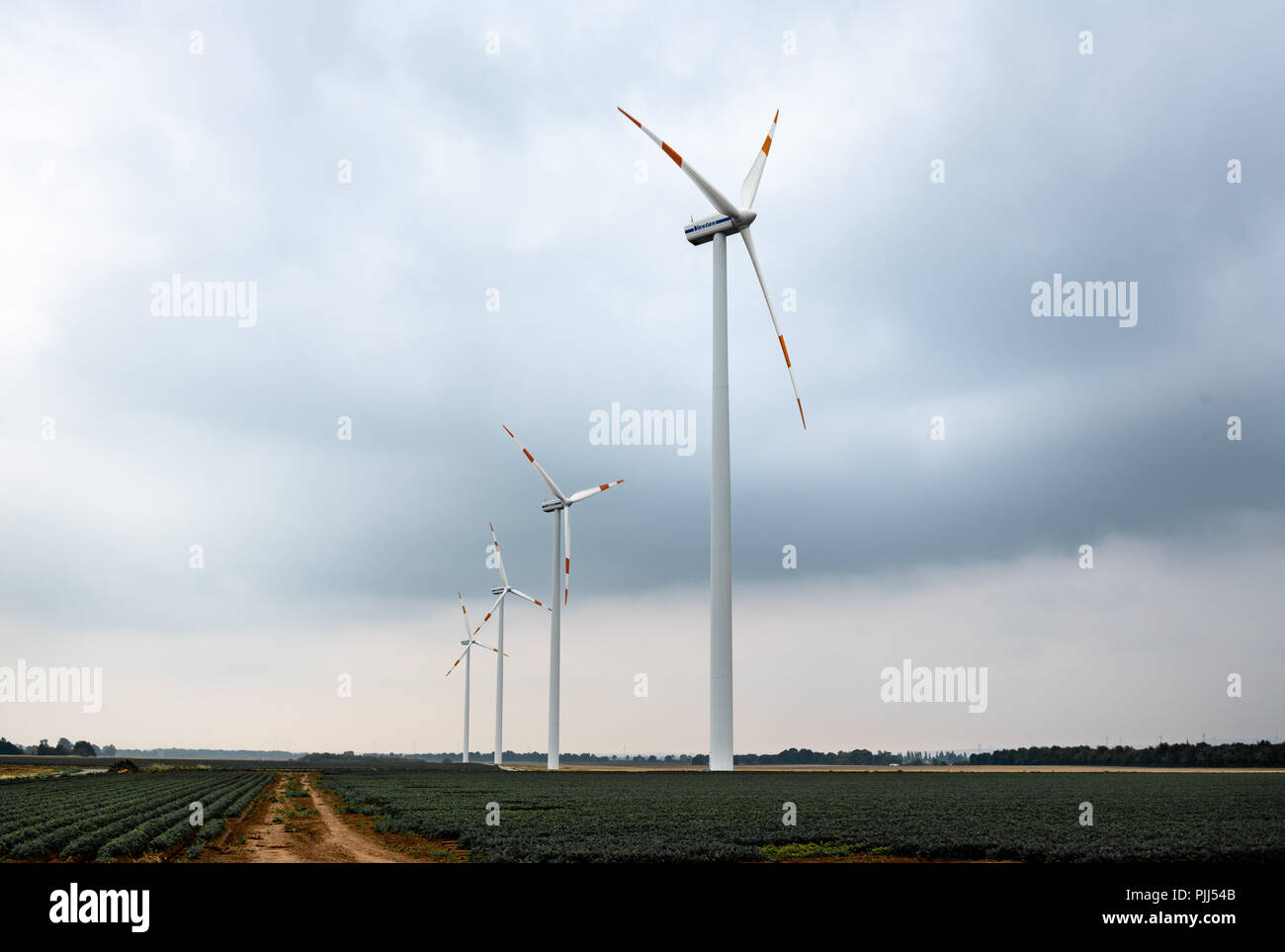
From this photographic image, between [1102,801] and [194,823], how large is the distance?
159 ft

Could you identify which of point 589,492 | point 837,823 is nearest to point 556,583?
point 589,492

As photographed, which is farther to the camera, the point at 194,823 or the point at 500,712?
the point at 500,712

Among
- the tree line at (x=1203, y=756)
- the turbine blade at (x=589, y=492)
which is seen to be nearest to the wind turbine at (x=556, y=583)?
the turbine blade at (x=589, y=492)

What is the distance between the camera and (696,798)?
53750 millimetres

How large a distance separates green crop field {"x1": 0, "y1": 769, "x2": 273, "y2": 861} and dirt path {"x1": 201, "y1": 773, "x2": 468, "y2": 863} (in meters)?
1.25

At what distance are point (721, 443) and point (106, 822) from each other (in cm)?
5244

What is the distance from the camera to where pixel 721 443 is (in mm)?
82000

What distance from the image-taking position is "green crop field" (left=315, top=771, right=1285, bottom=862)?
3088 cm

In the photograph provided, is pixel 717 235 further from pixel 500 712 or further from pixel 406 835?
pixel 500 712

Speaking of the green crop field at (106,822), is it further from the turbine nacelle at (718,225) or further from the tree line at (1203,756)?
the tree line at (1203,756)

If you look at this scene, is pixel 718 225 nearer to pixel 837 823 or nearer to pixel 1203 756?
pixel 837 823

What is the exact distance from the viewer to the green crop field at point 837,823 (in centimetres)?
3088
